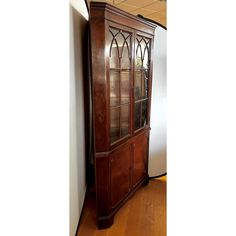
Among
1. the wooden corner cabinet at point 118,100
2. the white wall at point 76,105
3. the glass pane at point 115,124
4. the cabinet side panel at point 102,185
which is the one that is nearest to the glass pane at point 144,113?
the wooden corner cabinet at point 118,100

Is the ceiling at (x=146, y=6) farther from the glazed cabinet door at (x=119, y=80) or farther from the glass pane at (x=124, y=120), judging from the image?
the glass pane at (x=124, y=120)

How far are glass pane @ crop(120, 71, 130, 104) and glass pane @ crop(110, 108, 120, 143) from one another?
0.14 meters

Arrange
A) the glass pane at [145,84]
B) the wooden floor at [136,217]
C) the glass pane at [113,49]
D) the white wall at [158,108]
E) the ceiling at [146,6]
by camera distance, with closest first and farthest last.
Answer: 1. the glass pane at [113,49]
2. the wooden floor at [136,217]
3. the glass pane at [145,84]
4. the white wall at [158,108]
5. the ceiling at [146,6]

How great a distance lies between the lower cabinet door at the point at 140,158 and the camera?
8.05 feet

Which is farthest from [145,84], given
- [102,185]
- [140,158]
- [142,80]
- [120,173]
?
[102,185]

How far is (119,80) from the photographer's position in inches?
80.6

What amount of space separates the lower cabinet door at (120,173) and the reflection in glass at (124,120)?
146 millimetres

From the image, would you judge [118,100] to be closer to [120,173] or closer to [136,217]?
[120,173]

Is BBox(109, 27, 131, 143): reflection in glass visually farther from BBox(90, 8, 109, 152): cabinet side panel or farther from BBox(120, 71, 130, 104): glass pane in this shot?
BBox(90, 8, 109, 152): cabinet side panel
